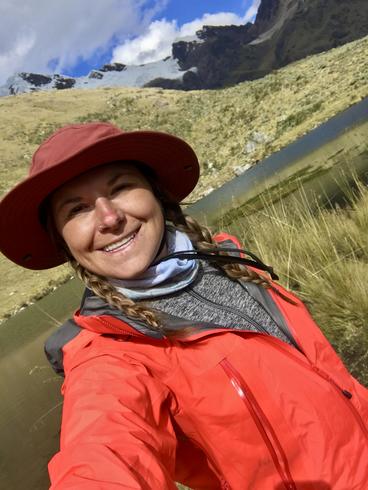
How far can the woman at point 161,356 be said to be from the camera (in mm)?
1156

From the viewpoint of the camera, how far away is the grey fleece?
1.51m

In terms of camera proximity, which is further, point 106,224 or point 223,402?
point 106,224

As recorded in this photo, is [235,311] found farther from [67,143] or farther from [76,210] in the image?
[67,143]

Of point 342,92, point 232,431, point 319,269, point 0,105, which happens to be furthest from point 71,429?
point 0,105

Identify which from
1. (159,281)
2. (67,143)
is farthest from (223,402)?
(67,143)

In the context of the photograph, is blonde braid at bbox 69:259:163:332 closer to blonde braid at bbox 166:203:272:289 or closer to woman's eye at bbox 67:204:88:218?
woman's eye at bbox 67:204:88:218

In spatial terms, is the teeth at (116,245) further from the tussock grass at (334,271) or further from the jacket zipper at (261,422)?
the tussock grass at (334,271)

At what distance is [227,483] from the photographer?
1459mm

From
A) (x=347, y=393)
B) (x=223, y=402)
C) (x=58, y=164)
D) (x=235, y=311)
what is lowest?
(x=347, y=393)

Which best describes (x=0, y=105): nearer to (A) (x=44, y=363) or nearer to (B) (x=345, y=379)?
(A) (x=44, y=363)

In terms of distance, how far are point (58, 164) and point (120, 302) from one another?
456mm

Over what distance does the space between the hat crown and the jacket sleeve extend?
0.64 metres

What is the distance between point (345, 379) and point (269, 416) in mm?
461

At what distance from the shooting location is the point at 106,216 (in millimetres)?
1517
